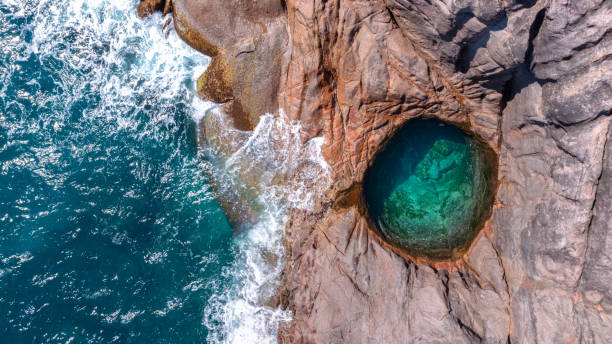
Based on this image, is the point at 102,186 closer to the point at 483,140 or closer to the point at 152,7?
the point at 152,7

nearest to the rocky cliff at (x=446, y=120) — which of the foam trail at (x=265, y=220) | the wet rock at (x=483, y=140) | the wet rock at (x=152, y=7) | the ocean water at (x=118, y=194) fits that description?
the wet rock at (x=483, y=140)

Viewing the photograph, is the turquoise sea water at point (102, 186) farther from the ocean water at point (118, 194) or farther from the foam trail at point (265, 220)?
the foam trail at point (265, 220)

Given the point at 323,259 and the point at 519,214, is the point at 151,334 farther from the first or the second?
the point at 519,214

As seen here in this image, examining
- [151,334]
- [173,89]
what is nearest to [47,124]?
[173,89]

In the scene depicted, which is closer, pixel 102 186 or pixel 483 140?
pixel 483 140

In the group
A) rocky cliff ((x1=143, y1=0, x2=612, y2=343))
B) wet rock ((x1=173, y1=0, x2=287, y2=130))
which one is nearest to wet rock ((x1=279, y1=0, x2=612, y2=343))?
rocky cliff ((x1=143, y1=0, x2=612, y2=343))

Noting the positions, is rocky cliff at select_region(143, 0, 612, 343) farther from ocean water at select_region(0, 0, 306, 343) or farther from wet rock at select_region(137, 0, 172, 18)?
ocean water at select_region(0, 0, 306, 343)

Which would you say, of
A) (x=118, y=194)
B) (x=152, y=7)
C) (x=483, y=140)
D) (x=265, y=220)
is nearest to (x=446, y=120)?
(x=483, y=140)
